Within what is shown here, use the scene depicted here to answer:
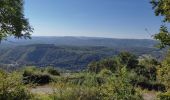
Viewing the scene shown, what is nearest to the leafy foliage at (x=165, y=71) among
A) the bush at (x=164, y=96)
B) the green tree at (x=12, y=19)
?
the bush at (x=164, y=96)

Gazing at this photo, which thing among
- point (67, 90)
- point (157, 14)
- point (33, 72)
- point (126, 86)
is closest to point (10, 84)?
point (67, 90)

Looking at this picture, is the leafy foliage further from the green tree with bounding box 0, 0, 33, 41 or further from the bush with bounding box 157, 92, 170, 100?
the green tree with bounding box 0, 0, 33, 41

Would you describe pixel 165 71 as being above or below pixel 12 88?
above

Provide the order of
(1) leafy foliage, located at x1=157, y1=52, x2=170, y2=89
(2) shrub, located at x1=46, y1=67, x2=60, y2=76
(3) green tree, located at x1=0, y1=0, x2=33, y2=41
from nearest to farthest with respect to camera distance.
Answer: (1) leafy foliage, located at x1=157, y1=52, x2=170, y2=89, (3) green tree, located at x1=0, y1=0, x2=33, y2=41, (2) shrub, located at x1=46, y1=67, x2=60, y2=76

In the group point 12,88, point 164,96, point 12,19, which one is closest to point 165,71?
point 164,96

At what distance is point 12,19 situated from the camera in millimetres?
18719

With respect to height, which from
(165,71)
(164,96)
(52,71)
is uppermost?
(165,71)

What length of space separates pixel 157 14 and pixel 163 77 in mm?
3007

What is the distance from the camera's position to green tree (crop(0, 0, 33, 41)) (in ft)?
59.7

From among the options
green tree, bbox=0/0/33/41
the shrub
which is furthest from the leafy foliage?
the shrub

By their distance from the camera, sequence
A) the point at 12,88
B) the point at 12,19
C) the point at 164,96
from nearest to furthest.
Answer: the point at 164,96
the point at 12,88
the point at 12,19

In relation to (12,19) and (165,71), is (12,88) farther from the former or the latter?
(12,19)

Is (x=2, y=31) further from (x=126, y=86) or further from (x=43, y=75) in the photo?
(x=126, y=86)

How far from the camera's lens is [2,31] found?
18.9 meters
